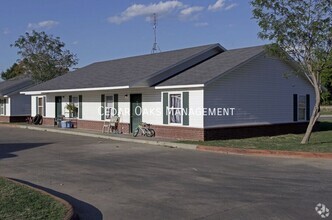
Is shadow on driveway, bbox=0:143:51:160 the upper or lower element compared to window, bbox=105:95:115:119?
lower

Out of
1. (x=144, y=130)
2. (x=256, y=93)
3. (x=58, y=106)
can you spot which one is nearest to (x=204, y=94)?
(x=256, y=93)

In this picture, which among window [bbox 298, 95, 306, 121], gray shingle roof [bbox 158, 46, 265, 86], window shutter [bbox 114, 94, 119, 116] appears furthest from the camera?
window [bbox 298, 95, 306, 121]

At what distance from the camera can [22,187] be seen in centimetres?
898

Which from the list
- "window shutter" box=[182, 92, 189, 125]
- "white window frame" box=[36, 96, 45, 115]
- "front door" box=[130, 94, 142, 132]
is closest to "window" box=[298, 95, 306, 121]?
"window shutter" box=[182, 92, 189, 125]

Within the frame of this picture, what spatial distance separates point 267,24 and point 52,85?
19.1 meters

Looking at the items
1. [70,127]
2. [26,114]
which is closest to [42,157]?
[70,127]

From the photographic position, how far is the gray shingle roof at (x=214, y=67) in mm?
20344

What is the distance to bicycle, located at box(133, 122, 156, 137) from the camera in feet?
73.8

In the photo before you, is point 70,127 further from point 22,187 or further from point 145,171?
point 22,187

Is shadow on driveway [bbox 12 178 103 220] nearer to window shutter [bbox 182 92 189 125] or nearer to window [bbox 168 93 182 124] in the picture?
window shutter [bbox 182 92 189 125]

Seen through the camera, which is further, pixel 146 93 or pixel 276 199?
pixel 146 93

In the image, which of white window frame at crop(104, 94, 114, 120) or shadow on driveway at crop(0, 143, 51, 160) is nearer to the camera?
shadow on driveway at crop(0, 143, 51, 160)

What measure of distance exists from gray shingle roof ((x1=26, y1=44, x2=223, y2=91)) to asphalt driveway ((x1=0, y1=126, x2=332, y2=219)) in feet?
26.7

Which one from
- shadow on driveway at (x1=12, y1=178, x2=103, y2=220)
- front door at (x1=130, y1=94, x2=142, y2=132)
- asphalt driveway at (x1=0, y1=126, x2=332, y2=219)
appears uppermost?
front door at (x1=130, y1=94, x2=142, y2=132)
